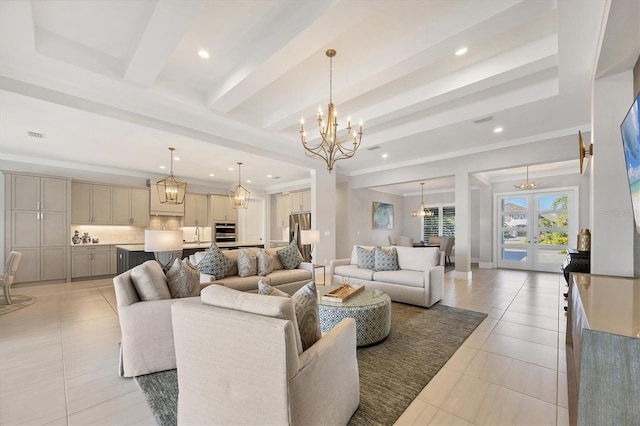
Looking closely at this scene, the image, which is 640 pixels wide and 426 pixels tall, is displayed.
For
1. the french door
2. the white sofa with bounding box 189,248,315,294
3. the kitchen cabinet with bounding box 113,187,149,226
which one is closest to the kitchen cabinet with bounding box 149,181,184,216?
the kitchen cabinet with bounding box 113,187,149,226

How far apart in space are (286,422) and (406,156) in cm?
628

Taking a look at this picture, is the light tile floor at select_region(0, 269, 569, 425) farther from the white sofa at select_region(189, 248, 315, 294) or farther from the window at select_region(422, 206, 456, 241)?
the window at select_region(422, 206, 456, 241)

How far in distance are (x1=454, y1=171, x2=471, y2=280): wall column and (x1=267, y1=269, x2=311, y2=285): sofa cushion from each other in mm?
3704

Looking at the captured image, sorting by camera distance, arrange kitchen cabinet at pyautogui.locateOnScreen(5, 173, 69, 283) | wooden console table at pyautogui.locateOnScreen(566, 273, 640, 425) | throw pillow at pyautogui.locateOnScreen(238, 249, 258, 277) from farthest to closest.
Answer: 1. kitchen cabinet at pyautogui.locateOnScreen(5, 173, 69, 283)
2. throw pillow at pyautogui.locateOnScreen(238, 249, 258, 277)
3. wooden console table at pyautogui.locateOnScreen(566, 273, 640, 425)

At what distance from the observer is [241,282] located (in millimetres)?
3779

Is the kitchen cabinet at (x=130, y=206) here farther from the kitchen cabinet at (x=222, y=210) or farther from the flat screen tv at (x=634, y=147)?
the flat screen tv at (x=634, y=147)

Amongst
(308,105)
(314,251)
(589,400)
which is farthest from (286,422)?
(314,251)

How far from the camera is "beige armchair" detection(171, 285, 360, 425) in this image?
120 cm

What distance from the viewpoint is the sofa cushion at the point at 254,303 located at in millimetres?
1285

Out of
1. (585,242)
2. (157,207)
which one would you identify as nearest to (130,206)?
(157,207)

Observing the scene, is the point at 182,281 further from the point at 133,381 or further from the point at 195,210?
the point at 195,210

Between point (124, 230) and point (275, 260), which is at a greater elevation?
point (124, 230)

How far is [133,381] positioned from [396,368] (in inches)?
83.1

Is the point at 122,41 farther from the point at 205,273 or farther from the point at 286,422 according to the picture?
the point at 286,422
